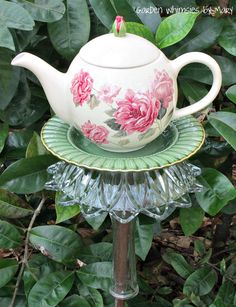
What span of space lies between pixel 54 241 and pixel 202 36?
17.0 inches

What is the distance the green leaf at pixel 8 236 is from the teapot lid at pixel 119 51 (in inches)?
14.2

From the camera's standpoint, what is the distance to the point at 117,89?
70 centimetres

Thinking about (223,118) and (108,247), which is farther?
(108,247)

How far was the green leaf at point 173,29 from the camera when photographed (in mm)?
875

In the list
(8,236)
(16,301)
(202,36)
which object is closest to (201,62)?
(202,36)

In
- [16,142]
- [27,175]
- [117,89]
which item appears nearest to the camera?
[117,89]

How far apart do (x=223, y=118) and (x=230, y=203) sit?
0.20 meters

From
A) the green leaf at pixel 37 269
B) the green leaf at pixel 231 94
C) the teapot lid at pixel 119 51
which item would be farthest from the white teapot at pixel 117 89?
the green leaf at pixel 37 269

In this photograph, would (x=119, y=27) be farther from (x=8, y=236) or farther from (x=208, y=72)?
(x=8, y=236)

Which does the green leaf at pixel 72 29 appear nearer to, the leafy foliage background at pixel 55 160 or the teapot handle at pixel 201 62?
the leafy foliage background at pixel 55 160

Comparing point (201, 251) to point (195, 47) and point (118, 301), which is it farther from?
point (195, 47)

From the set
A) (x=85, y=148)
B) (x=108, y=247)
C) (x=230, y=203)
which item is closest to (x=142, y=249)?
(x=108, y=247)

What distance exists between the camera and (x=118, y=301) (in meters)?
0.95

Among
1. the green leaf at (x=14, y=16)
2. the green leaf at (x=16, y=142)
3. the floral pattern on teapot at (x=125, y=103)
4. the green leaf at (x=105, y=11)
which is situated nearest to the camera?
the floral pattern on teapot at (x=125, y=103)
